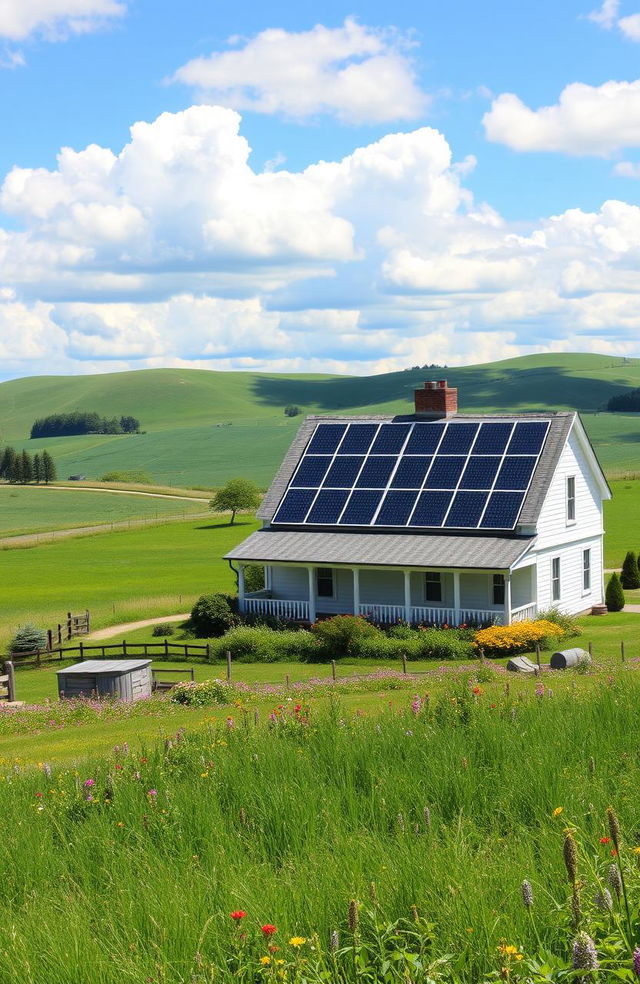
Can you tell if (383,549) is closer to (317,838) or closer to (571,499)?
(571,499)

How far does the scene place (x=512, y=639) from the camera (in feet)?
115

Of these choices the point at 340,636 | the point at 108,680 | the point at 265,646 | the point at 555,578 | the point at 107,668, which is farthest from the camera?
the point at 555,578

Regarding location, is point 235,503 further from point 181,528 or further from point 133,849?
point 133,849

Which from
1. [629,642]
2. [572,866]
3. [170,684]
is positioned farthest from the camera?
[629,642]

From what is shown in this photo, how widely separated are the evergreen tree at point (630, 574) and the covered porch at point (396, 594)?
9.74m

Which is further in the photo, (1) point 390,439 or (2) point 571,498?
(1) point 390,439

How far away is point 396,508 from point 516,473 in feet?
15.6

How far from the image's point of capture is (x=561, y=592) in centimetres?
4209

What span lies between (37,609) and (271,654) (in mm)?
18593

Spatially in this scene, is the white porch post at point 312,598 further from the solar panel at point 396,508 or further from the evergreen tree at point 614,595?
the evergreen tree at point 614,595

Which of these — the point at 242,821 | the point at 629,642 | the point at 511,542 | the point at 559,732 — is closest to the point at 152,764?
the point at 242,821

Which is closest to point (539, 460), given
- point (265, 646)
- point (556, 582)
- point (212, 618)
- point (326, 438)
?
point (556, 582)

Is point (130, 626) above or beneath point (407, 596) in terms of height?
beneath

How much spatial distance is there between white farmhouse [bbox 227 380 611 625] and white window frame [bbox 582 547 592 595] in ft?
0.20
